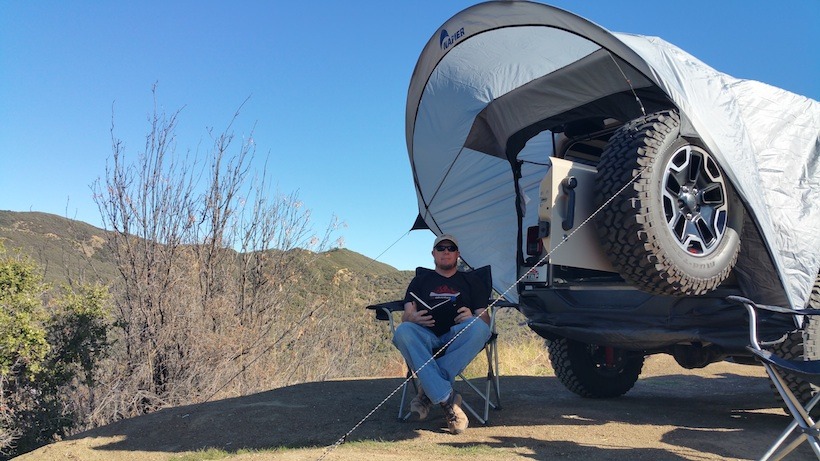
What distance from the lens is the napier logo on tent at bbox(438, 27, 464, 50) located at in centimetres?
479

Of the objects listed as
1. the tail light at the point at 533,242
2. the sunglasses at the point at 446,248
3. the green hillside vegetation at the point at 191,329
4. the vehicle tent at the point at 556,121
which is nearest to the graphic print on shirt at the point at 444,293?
the sunglasses at the point at 446,248

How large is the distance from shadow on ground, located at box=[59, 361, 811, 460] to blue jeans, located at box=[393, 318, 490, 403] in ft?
1.22

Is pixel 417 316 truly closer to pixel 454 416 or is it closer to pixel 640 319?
pixel 454 416

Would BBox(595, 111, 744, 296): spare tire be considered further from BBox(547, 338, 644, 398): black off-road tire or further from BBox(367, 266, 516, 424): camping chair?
BBox(547, 338, 644, 398): black off-road tire

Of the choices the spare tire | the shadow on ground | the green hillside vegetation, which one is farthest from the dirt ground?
the green hillside vegetation

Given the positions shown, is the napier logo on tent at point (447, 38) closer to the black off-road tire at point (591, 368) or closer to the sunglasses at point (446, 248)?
the sunglasses at point (446, 248)

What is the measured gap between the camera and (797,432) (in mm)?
3973

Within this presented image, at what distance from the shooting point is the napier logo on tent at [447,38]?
479 centimetres

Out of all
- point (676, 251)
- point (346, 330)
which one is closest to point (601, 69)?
point (676, 251)

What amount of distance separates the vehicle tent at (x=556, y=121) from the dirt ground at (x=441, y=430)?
104 centimetres

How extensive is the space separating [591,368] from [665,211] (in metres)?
2.18

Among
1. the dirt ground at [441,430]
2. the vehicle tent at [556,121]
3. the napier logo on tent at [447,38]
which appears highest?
the napier logo on tent at [447,38]


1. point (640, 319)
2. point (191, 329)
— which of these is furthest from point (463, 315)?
point (191, 329)

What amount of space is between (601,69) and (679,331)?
6.17 ft
